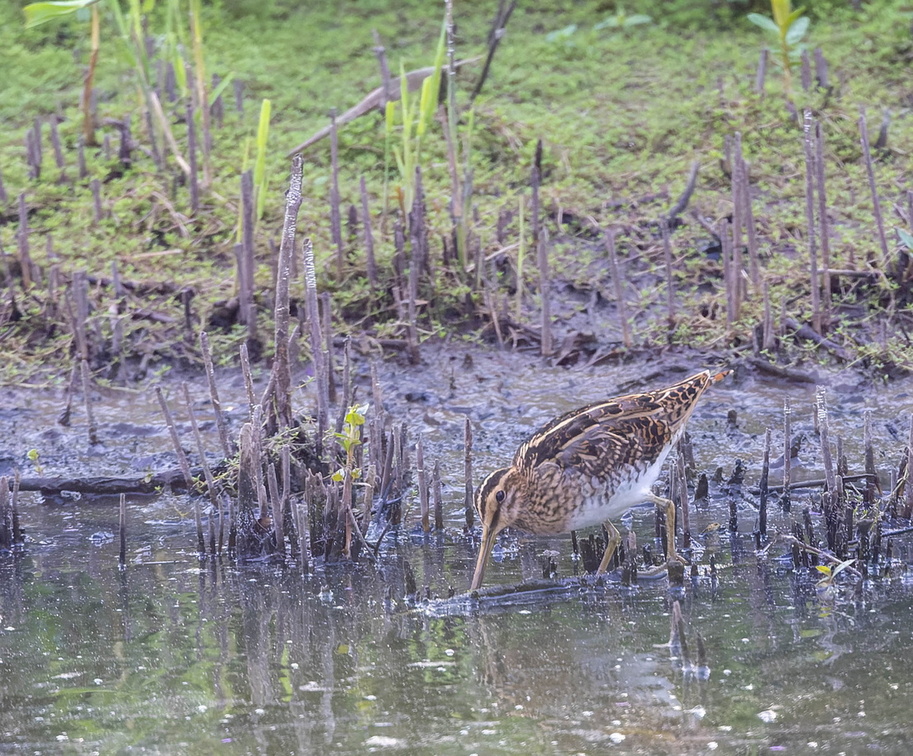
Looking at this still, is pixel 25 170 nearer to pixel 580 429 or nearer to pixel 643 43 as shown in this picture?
pixel 643 43

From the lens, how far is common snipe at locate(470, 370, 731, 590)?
16.3ft

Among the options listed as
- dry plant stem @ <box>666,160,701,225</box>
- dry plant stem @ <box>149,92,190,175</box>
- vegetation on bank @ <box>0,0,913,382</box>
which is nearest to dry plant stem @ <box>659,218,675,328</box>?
vegetation on bank @ <box>0,0,913,382</box>

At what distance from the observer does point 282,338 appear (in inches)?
209

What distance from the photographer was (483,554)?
4832 millimetres

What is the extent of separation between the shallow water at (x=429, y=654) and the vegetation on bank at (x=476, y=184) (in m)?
1.86

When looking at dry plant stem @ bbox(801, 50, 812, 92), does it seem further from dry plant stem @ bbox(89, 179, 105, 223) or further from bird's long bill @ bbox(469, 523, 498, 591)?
bird's long bill @ bbox(469, 523, 498, 591)

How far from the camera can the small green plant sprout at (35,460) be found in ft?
21.3

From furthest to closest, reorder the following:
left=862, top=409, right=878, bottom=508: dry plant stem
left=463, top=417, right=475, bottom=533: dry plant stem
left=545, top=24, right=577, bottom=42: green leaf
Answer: left=545, top=24, right=577, bottom=42: green leaf → left=463, top=417, right=475, bottom=533: dry plant stem → left=862, top=409, right=878, bottom=508: dry plant stem

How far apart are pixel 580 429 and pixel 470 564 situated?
0.70 m

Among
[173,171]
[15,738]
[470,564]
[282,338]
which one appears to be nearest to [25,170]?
[173,171]

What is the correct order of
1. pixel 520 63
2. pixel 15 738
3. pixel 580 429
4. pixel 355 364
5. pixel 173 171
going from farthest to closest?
1. pixel 520 63
2. pixel 173 171
3. pixel 355 364
4. pixel 580 429
5. pixel 15 738

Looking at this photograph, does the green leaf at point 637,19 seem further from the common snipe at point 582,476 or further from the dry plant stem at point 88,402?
the common snipe at point 582,476

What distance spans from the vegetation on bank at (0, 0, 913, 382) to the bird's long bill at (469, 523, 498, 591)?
6.31 ft

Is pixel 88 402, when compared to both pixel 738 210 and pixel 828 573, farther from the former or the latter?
pixel 828 573
